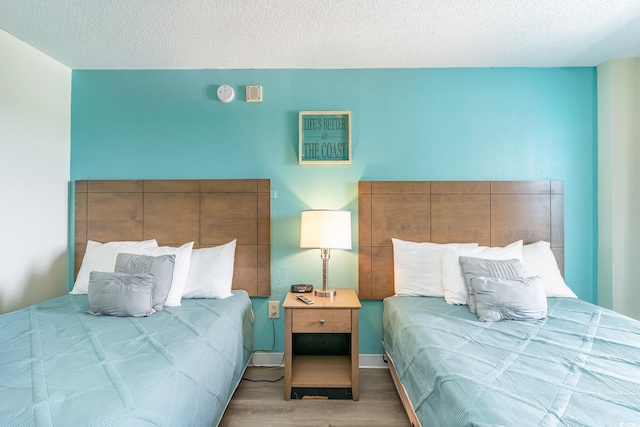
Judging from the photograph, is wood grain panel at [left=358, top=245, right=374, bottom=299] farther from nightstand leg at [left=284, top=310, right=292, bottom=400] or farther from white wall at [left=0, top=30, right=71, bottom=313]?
white wall at [left=0, top=30, right=71, bottom=313]

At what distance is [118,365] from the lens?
51.8 inches

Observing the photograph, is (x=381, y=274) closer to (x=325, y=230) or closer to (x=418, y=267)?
(x=418, y=267)

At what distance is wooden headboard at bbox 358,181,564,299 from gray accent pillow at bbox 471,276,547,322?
28.1 inches

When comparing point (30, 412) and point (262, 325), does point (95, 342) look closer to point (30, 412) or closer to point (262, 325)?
point (30, 412)

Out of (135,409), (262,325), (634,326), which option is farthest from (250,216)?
(634,326)

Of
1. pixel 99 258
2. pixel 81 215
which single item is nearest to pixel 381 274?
pixel 99 258

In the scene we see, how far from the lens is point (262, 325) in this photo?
2.68 metres

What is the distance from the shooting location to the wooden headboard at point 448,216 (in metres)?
2.62

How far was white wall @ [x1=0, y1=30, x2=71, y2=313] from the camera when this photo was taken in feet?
7.45

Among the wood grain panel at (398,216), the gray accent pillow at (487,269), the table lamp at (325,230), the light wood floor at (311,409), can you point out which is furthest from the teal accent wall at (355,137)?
the gray accent pillow at (487,269)

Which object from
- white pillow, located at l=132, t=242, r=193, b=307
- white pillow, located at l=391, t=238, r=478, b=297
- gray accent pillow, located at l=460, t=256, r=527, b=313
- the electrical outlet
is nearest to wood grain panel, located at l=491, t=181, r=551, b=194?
white pillow, located at l=391, t=238, r=478, b=297

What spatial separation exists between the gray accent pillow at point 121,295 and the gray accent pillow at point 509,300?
1.89m

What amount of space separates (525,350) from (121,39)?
2.95 metres

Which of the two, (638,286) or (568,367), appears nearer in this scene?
(568,367)
